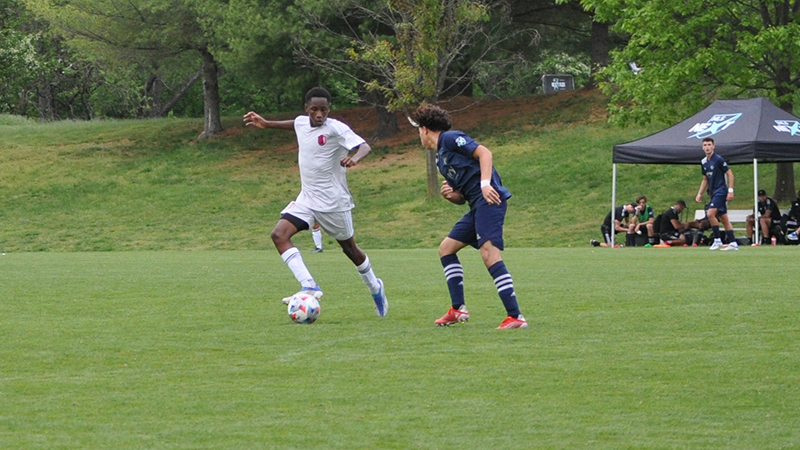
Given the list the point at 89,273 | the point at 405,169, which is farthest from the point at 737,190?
the point at 89,273

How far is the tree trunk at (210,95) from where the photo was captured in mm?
46062

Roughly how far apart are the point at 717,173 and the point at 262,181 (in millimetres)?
22488

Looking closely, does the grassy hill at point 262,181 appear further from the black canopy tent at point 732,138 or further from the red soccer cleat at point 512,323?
the red soccer cleat at point 512,323

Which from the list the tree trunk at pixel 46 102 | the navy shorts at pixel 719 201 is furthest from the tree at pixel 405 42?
the tree trunk at pixel 46 102

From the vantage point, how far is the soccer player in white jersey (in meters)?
10.4

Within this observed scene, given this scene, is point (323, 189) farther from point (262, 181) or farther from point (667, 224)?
point (262, 181)

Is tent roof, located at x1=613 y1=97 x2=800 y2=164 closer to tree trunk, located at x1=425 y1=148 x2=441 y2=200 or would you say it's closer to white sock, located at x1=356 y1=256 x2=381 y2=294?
tree trunk, located at x1=425 y1=148 x2=441 y2=200

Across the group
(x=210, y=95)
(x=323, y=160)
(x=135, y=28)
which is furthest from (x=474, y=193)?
(x=210, y=95)

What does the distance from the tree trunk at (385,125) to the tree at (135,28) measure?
701cm

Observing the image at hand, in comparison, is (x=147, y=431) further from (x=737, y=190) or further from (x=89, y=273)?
(x=737, y=190)

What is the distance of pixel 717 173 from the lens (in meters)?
21.0

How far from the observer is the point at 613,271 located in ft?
52.4

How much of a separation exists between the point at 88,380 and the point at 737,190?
29.5 meters

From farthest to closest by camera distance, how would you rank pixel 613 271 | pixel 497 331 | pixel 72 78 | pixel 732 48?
pixel 72 78 < pixel 732 48 < pixel 613 271 < pixel 497 331
